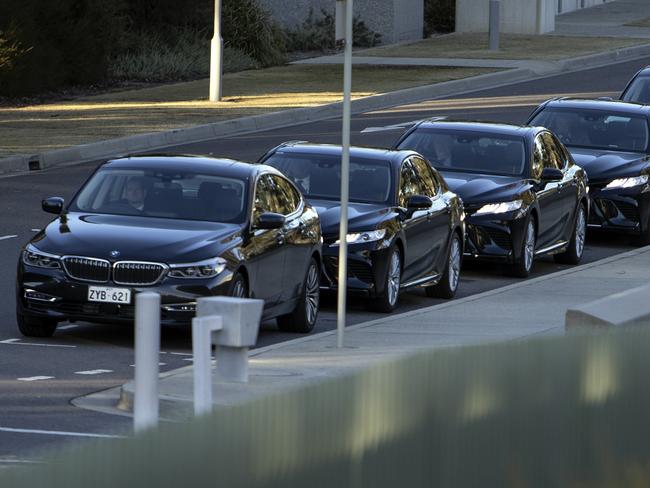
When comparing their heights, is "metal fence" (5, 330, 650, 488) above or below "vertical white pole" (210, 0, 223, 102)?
above

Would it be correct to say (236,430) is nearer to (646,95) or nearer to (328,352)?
(328,352)

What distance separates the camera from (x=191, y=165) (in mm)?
15555

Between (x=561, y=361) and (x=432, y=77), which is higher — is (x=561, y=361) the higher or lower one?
the higher one

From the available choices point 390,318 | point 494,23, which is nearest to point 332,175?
point 390,318

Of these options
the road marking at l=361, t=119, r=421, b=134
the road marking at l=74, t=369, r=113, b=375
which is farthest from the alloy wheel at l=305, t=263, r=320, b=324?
the road marking at l=361, t=119, r=421, b=134

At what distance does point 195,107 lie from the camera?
34.8 metres

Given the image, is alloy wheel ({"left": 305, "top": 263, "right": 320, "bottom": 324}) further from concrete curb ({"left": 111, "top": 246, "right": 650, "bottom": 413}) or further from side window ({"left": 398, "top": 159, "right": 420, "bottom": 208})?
side window ({"left": 398, "top": 159, "right": 420, "bottom": 208})

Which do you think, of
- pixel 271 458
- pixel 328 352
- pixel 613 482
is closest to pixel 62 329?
pixel 328 352

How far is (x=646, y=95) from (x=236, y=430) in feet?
89.5

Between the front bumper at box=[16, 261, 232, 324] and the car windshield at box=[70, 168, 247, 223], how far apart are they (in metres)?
1.04

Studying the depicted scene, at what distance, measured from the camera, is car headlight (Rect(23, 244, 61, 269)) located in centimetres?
1415

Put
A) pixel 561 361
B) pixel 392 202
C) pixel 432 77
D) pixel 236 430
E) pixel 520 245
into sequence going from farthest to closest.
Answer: pixel 432 77 < pixel 520 245 < pixel 392 202 < pixel 561 361 < pixel 236 430

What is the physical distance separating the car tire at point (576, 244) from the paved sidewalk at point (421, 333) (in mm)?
521

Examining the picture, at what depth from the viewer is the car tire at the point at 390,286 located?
17.0 m
